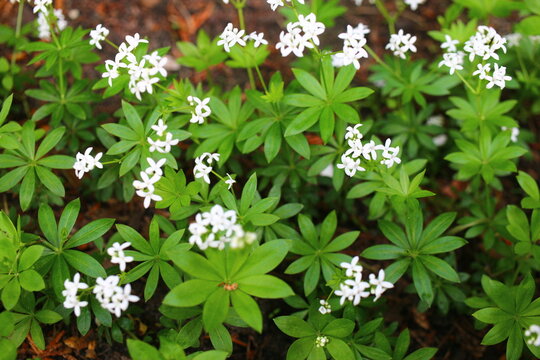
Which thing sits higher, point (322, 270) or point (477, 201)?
point (322, 270)

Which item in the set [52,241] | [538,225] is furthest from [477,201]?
[52,241]

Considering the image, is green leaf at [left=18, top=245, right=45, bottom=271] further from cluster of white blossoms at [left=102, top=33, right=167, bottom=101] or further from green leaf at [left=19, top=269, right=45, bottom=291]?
cluster of white blossoms at [left=102, top=33, right=167, bottom=101]

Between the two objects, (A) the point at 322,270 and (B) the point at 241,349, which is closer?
(A) the point at 322,270

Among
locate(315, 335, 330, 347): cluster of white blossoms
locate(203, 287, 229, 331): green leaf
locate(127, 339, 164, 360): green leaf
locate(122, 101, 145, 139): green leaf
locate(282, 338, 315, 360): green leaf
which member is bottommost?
locate(282, 338, 315, 360): green leaf

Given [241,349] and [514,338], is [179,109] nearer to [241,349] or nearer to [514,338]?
[241,349]

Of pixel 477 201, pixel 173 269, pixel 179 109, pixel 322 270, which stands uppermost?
pixel 179 109

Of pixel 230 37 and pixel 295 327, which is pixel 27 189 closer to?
pixel 230 37

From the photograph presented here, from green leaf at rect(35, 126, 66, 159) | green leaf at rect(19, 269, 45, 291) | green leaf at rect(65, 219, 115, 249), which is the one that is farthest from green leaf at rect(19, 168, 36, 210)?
green leaf at rect(19, 269, 45, 291)
